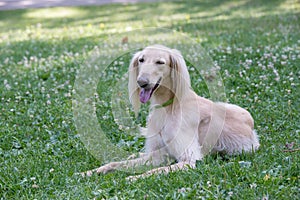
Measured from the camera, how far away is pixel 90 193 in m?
4.33

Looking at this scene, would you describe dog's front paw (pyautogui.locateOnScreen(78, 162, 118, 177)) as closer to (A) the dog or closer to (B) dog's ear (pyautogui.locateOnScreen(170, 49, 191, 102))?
(A) the dog

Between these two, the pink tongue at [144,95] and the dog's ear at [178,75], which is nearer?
the pink tongue at [144,95]

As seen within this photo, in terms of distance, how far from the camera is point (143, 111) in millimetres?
6906

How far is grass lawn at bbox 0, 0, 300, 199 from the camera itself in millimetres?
4336

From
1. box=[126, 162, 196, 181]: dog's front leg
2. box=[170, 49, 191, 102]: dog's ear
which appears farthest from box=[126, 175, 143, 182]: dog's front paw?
box=[170, 49, 191, 102]: dog's ear

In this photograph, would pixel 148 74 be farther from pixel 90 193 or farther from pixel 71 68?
pixel 71 68

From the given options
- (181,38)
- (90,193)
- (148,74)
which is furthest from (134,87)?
(181,38)

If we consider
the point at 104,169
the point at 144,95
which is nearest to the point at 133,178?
the point at 104,169

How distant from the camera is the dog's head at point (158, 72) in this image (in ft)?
16.1

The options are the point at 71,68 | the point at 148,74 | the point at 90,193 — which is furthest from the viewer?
the point at 71,68

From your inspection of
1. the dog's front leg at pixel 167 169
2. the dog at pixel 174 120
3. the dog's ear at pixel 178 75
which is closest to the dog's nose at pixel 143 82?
the dog at pixel 174 120

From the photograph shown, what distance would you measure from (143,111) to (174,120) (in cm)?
177

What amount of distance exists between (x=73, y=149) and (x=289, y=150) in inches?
86.2

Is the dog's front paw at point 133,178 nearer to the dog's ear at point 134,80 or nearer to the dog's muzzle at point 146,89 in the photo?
the dog's muzzle at point 146,89
